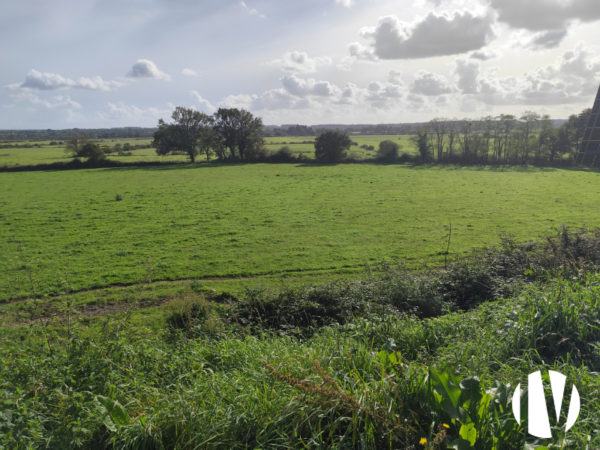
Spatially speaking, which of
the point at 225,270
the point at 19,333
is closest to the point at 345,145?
the point at 225,270

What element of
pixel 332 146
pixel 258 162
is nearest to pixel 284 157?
pixel 258 162

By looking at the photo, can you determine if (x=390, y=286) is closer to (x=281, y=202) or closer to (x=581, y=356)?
(x=581, y=356)

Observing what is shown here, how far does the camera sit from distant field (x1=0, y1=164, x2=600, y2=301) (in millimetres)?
15258

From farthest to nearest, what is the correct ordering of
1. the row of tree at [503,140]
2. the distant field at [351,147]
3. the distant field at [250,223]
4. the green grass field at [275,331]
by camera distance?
the distant field at [351,147], the row of tree at [503,140], the distant field at [250,223], the green grass field at [275,331]

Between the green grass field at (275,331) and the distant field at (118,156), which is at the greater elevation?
the distant field at (118,156)

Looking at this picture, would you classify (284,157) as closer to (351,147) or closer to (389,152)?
(389,152)

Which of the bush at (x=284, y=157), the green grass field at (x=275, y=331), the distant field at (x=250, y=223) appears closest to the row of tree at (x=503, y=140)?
the distant field at (x=250, y=223)

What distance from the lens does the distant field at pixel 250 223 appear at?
50.1 feet

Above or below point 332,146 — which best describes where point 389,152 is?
below

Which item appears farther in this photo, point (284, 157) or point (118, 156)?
point (118, 156)

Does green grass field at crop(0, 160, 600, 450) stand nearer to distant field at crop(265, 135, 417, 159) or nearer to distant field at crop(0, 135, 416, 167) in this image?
distant field at crop(0, 135, 416, 167)

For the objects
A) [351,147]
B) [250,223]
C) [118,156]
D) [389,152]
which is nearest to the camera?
[250,223]

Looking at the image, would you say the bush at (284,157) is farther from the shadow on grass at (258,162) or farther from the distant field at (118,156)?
the distant field at (118,156)

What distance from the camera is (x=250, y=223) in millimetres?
22922
